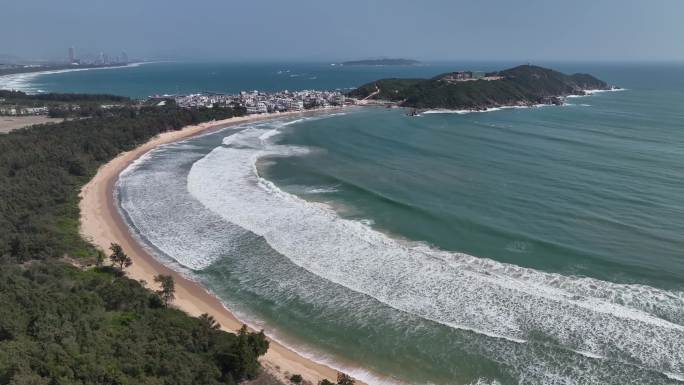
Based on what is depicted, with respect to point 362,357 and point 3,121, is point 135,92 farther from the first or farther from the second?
point 362,357

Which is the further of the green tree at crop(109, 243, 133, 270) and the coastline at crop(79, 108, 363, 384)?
the green tree at crop(109, 243, 133, 270)

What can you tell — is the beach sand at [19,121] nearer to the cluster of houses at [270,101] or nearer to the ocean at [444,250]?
the cluster of houses at [270,101]

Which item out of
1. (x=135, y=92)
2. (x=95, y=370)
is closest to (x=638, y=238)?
(x=95, y=370)

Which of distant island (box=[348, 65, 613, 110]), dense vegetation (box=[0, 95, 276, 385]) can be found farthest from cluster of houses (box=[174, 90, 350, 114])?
dense vegetation (box=[0, 95, 276, 385])

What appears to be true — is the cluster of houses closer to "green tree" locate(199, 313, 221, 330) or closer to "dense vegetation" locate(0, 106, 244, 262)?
A: "dense vegetation" locate(0, 106, 244, 262)

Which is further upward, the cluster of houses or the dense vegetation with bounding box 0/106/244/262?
the cluster of houses

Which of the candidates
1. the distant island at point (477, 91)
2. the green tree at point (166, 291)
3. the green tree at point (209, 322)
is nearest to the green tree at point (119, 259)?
the green tree at point (166, 291)
